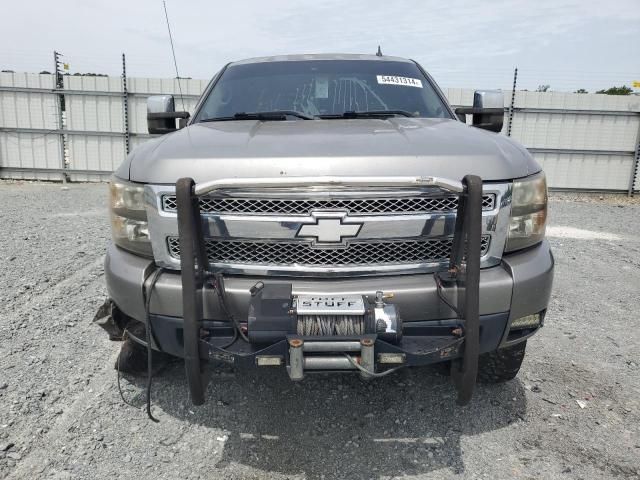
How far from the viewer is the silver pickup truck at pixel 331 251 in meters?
2.04

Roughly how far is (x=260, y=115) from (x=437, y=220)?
145 cm

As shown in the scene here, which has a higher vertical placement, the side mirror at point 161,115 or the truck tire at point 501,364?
the side mirror at point 161,115

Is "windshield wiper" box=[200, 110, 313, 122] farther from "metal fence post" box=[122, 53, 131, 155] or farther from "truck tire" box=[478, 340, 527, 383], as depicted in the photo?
"metal fence post" box=[122, 53, 131, 155]

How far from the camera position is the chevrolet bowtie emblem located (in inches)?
84.0

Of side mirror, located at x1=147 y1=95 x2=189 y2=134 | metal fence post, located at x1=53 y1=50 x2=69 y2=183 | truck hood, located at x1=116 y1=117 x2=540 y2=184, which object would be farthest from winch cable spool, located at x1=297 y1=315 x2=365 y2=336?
metal fence post, located at x1=53 y1=50 x2=69 y2=183

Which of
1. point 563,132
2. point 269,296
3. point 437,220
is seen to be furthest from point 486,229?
point 563,132

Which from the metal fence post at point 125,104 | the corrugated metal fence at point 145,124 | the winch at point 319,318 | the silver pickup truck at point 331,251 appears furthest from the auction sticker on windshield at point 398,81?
the metal fence post at point 125,104

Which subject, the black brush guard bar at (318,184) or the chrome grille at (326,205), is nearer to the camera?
the black brush guard bar at (318,184)

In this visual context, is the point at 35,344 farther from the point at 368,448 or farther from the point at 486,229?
the point at 486,229

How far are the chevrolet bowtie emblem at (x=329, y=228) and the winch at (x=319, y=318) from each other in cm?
26

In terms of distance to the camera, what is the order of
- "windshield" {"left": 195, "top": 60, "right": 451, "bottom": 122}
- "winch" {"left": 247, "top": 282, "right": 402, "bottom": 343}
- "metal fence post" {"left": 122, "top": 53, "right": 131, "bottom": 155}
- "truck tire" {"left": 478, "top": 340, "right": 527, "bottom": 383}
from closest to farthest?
"winch" {"left": 247, "top": 282, "right": 402, "bottom": 343}
"truck tire" {"left": 478, "top": 340, "right": 527, "bottom": 383}
"windshield" {"left": 195, "top": 60, "right": 451, "bottom": 122}
"metal fence post" {"left": 122, "top": 53, "right": 131, "bottom": 155}

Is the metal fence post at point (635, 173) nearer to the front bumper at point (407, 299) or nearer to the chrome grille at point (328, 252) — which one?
the front bumper at point (407, 299)

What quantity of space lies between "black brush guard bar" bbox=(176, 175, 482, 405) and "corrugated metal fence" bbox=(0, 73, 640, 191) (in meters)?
11.1

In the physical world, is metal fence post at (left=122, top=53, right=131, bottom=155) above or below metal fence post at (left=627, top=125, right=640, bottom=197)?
above
